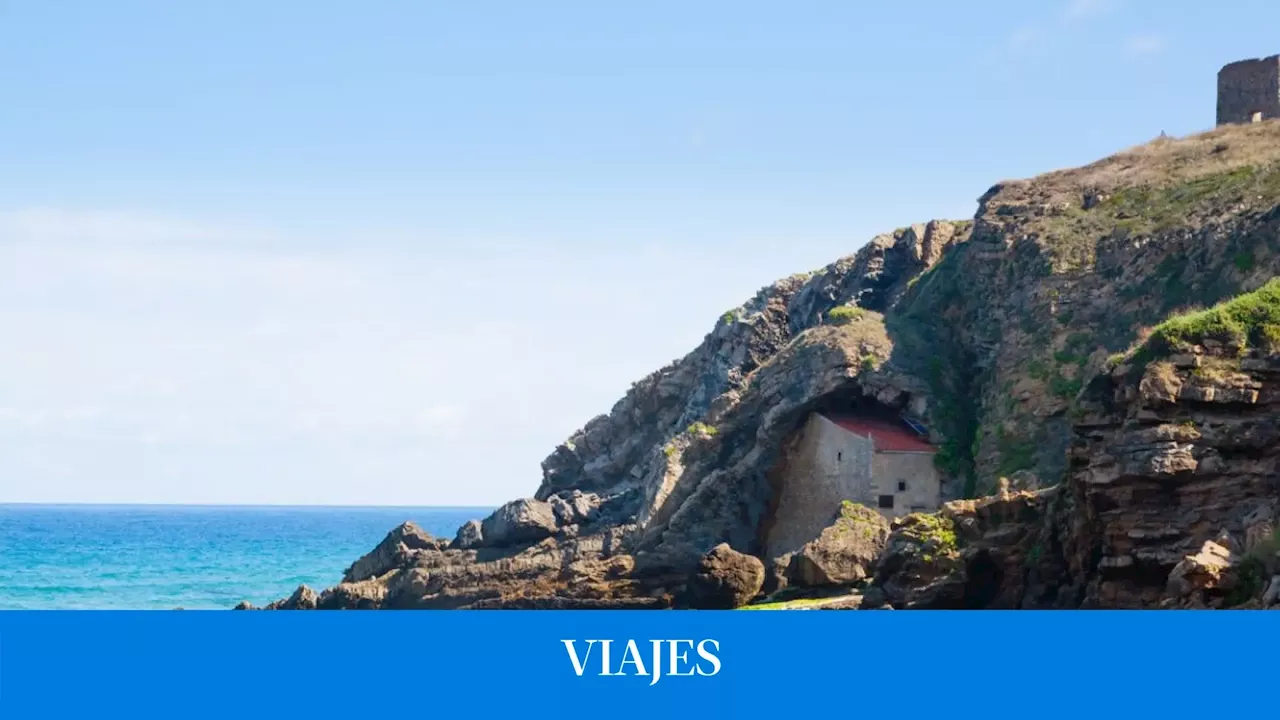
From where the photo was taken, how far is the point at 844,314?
61594 mm

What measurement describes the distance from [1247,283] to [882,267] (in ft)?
65.4

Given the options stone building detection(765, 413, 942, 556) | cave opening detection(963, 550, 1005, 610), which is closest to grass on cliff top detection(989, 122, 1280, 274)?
stone building detection(765, 413, 942, 556)

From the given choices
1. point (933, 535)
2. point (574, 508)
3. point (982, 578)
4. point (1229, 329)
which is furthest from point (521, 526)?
point (1229, 329)

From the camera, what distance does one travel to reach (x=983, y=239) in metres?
61.6

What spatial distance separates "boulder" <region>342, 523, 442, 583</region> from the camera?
65.1m

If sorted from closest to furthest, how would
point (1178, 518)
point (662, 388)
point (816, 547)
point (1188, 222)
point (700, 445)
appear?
point (1178, 518), point (816, 547), point (1188, 222), point (700, 445), point (662, 388)

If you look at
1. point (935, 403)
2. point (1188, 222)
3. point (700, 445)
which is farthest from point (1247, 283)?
point (700, 445)

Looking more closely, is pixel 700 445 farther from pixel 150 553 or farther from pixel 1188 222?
pixel 150 553

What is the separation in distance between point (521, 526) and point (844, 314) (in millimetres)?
13506

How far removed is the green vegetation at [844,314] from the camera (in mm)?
61250

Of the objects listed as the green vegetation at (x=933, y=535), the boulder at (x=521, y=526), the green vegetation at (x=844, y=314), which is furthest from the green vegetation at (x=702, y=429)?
the green vegetation at (x=933, y=535)

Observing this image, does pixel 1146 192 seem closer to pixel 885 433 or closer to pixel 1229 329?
pixel 885 433

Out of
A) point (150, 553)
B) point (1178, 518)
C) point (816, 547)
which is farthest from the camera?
point (150, 553)

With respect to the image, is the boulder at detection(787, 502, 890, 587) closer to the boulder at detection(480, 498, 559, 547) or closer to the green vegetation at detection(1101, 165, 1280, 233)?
the green vegetation at detection(1101, 165, 1280, 233)
